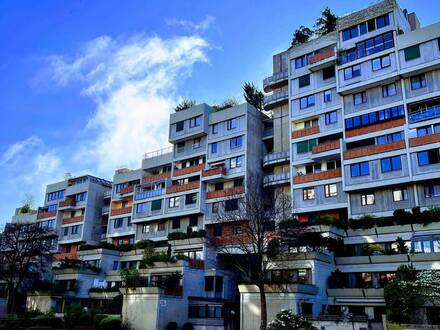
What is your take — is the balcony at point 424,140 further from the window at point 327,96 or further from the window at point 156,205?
the window at point 156,205

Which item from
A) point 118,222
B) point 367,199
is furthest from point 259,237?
point 118,222

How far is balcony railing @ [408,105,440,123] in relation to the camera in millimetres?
44250

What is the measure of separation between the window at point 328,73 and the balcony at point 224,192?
1652 cm

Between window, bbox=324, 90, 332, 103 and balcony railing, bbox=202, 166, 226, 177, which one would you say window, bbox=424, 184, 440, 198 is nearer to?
window, bbox=324, 90, 332, 103

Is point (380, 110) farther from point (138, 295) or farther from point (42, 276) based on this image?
point (42, 276)

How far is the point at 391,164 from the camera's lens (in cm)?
4553

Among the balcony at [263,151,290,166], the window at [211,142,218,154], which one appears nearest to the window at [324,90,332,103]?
the balcony at [263,151,290,166]

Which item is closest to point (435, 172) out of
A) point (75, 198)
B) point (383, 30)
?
point (383, 30)

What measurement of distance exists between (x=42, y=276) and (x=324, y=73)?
48412 millimetres

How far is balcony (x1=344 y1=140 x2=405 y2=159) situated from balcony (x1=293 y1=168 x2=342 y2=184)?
7.77 ft

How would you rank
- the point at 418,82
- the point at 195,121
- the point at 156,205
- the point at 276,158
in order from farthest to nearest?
1. the point at 156,205
2. the point at 195,121
3. the point at 276,158
4. the point at 418,82

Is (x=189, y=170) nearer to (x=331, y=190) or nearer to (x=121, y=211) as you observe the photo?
(x=121, y=211)

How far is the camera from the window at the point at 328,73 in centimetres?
5448

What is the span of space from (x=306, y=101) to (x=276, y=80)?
744 cm
